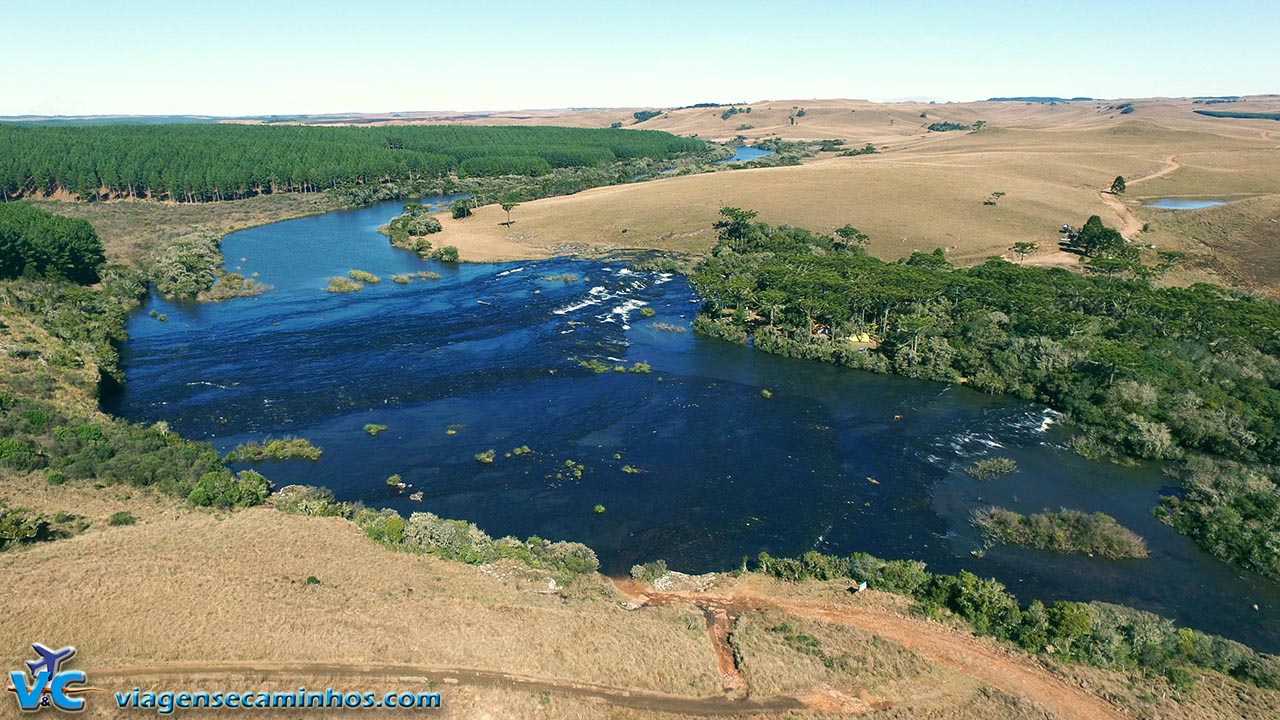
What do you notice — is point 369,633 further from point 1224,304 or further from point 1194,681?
point 1224,304

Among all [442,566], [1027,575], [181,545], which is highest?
[181,545]

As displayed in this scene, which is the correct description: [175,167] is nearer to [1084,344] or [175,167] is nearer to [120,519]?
[120,519]

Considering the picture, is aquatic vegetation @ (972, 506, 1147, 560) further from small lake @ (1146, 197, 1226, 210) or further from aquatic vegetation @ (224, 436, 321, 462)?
small lake @ (1146, 197, 1226, 210)

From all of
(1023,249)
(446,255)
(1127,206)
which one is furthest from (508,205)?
(1127,206)

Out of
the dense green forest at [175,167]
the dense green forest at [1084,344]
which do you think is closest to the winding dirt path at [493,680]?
the dense green forest at [1084,344]

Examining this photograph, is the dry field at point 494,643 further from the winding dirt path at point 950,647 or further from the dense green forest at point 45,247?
the dense green forest at point 45,247

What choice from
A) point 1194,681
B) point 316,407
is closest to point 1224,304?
point 1194,681
